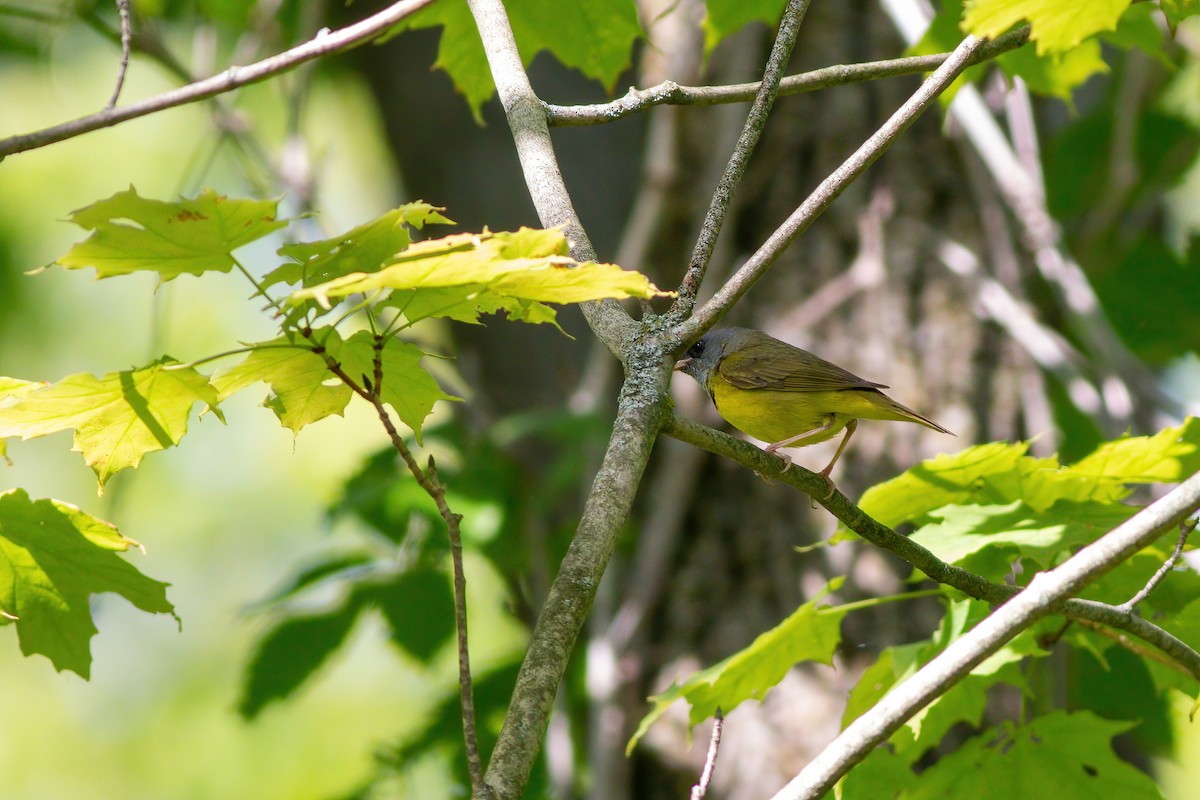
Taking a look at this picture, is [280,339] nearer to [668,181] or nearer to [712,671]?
[712,671]

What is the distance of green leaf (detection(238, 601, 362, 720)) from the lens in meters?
4.28

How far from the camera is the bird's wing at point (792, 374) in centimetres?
339

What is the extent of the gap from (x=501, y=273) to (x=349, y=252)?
28 centimetres

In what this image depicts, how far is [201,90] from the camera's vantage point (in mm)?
1711

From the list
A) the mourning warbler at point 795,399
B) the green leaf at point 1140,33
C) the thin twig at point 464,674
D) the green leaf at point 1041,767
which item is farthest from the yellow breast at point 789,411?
the thin twig at point 464,674

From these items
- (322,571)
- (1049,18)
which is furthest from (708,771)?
(322,571)

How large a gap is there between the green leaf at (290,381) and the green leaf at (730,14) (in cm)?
176

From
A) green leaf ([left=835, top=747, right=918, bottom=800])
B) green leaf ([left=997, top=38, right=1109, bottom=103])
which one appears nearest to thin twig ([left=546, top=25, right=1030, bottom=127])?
green leaf ([left=997, top=38, right=1109, bottom=103])

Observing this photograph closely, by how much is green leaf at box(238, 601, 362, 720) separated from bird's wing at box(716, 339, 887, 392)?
1.99 metres

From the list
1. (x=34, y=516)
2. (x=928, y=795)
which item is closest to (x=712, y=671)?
(x=928, y=795)

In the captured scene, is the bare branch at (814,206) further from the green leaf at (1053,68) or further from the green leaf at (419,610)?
the green leaf at (419,610)

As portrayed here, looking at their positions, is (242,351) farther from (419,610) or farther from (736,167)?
(419,610)

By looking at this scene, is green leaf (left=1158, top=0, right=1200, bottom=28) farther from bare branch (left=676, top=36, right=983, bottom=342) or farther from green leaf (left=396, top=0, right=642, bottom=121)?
green leaf (left=396, top=0, right=642, bottom=121)

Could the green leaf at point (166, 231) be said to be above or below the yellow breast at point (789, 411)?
above
